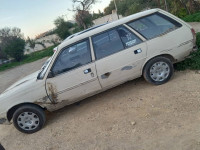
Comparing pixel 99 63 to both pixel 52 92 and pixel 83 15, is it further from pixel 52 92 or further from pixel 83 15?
pixel 83 15

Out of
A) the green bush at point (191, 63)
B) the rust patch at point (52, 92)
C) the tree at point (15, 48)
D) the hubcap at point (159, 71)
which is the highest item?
the rust patch at point (52, 92)

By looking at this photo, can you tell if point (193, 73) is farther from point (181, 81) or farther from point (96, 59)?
point (96, 59)

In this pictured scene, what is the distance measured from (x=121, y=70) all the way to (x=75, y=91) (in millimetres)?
1134

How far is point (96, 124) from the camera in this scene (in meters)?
4.38

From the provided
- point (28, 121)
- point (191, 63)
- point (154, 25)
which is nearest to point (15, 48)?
point (28, 121)

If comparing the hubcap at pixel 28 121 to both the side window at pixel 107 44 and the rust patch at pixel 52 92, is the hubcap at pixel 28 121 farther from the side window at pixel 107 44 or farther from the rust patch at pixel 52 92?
the side window at pixel 107 44

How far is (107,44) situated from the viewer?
4.86m

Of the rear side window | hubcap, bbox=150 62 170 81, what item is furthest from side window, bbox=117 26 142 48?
hubcap, bbox=150 62 170 81

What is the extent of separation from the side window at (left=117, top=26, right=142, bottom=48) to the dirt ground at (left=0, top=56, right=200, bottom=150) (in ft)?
3.81

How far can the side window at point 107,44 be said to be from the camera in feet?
15.8

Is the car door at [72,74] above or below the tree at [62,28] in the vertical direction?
above

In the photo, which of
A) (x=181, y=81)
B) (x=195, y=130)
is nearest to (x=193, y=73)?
(x=181, y=81)

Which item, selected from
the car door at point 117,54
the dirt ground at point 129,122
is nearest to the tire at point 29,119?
the dirt ground at point 129,122

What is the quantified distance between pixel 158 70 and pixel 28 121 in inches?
125
